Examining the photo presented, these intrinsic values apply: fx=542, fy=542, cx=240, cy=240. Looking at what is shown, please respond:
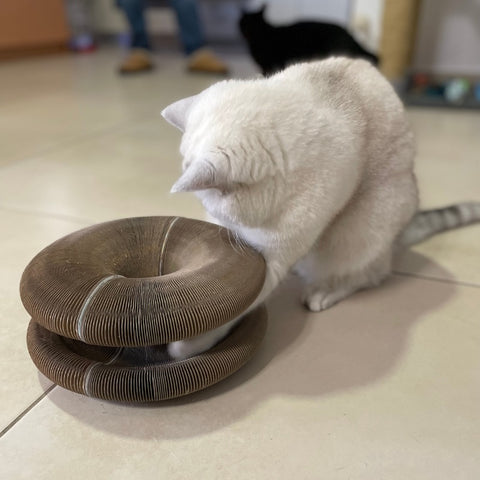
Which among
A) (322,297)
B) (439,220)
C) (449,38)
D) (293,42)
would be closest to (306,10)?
(449,38)

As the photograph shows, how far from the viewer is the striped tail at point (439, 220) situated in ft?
5.33

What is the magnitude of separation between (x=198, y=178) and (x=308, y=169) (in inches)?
10.0

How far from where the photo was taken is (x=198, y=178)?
33.8 inches

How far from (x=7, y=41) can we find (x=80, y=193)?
156 inches

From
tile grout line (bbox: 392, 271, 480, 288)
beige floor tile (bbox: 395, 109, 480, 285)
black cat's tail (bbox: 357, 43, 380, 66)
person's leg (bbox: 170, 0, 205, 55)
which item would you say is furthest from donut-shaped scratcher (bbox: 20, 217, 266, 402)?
person's leg (bbox: 170, 0, 205, 55)

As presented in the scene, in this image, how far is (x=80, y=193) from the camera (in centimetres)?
197

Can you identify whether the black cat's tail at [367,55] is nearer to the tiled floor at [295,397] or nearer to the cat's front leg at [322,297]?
the tiled floor at [295,397]

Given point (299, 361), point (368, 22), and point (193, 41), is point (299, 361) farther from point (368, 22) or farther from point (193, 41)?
point (193, 41)

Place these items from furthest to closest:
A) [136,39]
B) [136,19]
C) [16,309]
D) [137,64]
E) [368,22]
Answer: [136,39]
[136,19]
[137,64]
[368,22]
[16,309]

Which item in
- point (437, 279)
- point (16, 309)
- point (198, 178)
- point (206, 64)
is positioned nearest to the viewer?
point (198, 178)

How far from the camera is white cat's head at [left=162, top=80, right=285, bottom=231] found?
2.98 feet

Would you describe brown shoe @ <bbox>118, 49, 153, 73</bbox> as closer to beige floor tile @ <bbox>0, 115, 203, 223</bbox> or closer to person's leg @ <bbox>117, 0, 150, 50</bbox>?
person's leg @ <bbox>117, 0, 150, 50</bbox>

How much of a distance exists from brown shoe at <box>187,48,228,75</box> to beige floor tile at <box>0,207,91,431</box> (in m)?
2.92

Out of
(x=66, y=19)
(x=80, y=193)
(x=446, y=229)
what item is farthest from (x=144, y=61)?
(x=446, y=229)
